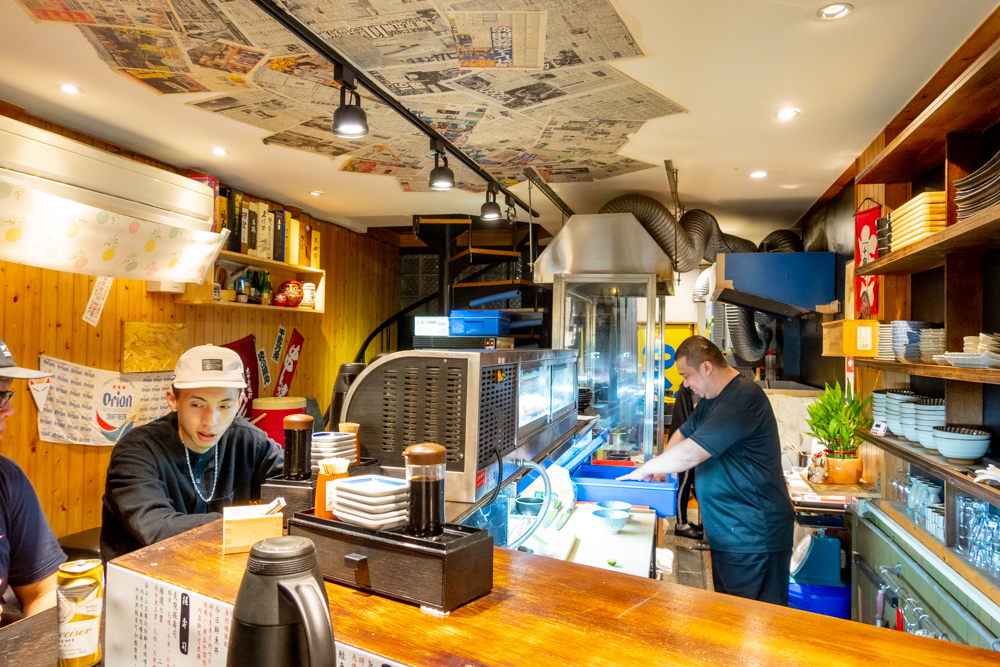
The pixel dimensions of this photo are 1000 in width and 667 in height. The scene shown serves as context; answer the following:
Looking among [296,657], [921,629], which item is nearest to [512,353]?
[296,657]

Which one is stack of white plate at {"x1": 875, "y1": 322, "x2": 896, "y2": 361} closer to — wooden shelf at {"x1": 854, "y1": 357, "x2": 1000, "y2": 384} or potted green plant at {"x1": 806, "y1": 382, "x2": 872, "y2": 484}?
wooden shelf at {"x1": 854, "y1": 357, "x2": 1000, "y2": 384}

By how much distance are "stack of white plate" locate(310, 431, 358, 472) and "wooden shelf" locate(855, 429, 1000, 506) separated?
2110mm

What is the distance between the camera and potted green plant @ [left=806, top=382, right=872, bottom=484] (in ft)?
12.2

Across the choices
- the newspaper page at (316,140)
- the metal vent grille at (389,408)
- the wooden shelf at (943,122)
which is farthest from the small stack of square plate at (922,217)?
the newspaper page at (316,140)

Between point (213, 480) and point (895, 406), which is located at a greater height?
point (895, 406)

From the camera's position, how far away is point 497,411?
211cm

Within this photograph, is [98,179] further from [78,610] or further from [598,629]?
[598,629]

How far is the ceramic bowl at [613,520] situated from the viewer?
2992mm

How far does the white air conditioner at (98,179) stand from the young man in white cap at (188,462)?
5.38 ft

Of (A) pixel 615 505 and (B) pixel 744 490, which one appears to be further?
(A) pixel 615 505

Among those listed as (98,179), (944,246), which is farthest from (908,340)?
(98,179)

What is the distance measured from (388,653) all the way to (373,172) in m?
4.25

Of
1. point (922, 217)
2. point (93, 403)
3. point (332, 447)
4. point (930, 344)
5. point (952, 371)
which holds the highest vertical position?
point (922, 217)

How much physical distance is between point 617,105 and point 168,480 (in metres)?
2.70
